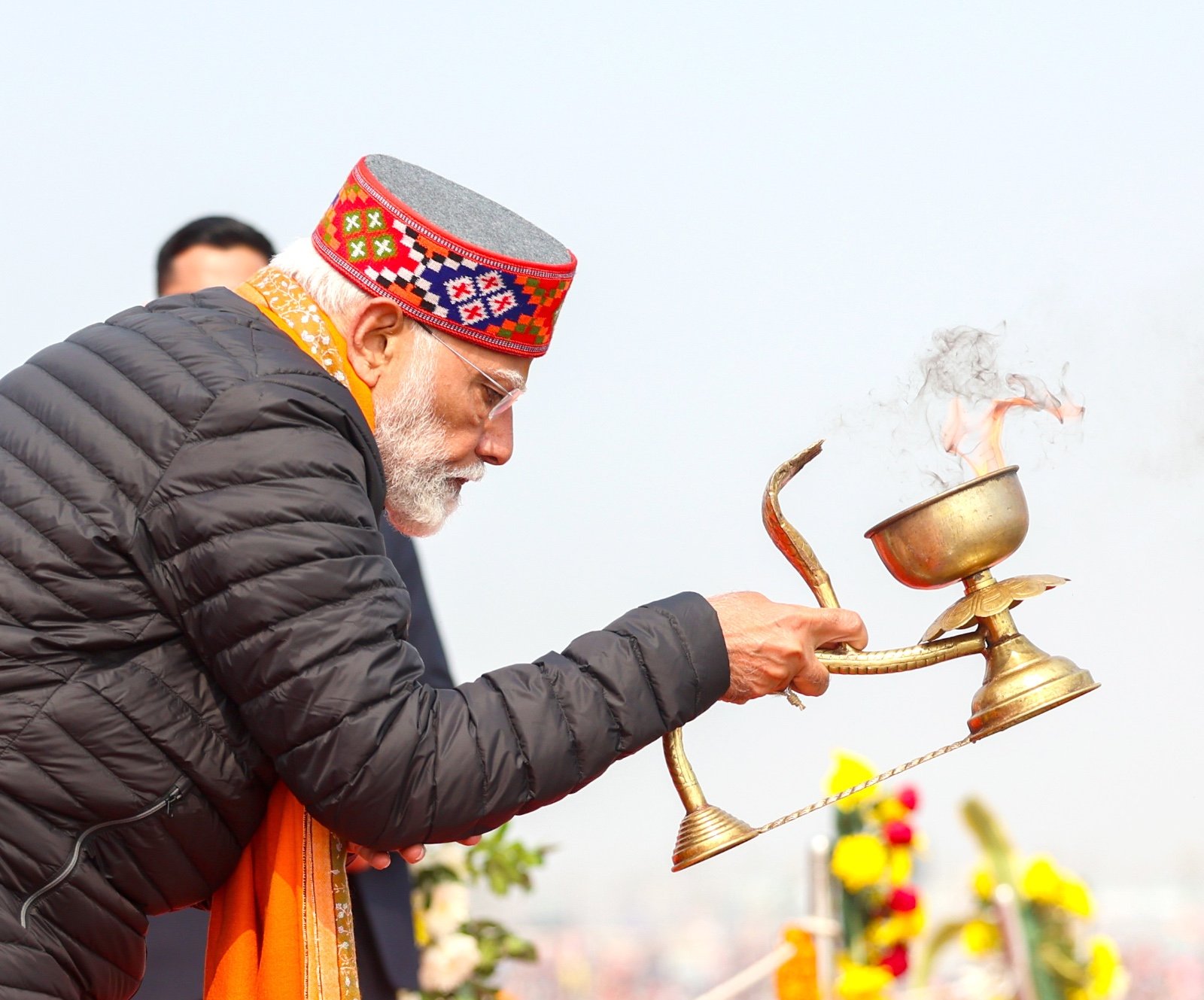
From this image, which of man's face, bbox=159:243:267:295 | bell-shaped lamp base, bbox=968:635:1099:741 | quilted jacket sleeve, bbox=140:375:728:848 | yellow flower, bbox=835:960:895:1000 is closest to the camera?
quilted jacket sleeve, bbox=140:375:728:848

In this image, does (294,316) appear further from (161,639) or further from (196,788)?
(196,788)

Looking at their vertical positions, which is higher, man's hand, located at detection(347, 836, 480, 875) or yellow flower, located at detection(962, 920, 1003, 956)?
man's hand, located at detection(347, 836, 480, 875)

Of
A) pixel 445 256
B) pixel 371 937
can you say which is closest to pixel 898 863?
pixel 371 937

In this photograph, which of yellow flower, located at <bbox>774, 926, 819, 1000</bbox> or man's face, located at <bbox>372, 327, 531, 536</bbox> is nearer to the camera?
man's face, located at <bbox>372, 327, 531, 536</bbox>

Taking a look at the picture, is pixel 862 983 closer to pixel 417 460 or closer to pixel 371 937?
pixel 371 937

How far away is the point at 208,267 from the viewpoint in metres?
4.54

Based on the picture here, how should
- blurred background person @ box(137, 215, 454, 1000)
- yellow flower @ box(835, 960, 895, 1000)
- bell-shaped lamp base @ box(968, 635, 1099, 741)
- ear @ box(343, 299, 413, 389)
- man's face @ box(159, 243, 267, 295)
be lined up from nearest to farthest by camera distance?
bell-shaped lamp base @ box(968, 635, 1099, 741), ear @ box(343, 299, 413, 389), blurred background person @ box(137, 215, 454, 1000), man's face @ box(159, 243, 267, 295), yellow flower @ box(835, 960, 895, 1000)

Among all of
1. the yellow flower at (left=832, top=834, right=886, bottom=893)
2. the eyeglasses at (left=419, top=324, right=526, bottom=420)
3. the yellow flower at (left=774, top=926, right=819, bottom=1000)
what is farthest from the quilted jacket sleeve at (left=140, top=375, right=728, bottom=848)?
the yellow flower at (left=774, top=926, right=819, bottom=1000)

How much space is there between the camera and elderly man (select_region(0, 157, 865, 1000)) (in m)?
2.10

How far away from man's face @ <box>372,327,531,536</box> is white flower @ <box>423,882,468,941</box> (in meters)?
2.10

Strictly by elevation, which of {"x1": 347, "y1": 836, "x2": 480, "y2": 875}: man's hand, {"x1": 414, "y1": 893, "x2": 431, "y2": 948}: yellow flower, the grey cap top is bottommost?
{"x1": 414, "y1": 893, "x2": 431, "y2": 948}: yellow flower

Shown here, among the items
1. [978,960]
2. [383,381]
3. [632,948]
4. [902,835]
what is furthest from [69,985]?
[632,948]

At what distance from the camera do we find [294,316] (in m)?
2.54

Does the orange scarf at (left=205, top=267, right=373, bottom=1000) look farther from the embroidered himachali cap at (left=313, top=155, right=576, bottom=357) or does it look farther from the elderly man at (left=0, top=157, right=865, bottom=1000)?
the embroidered himachali cap at (left=313, top=155, right=576, bottom=357)
